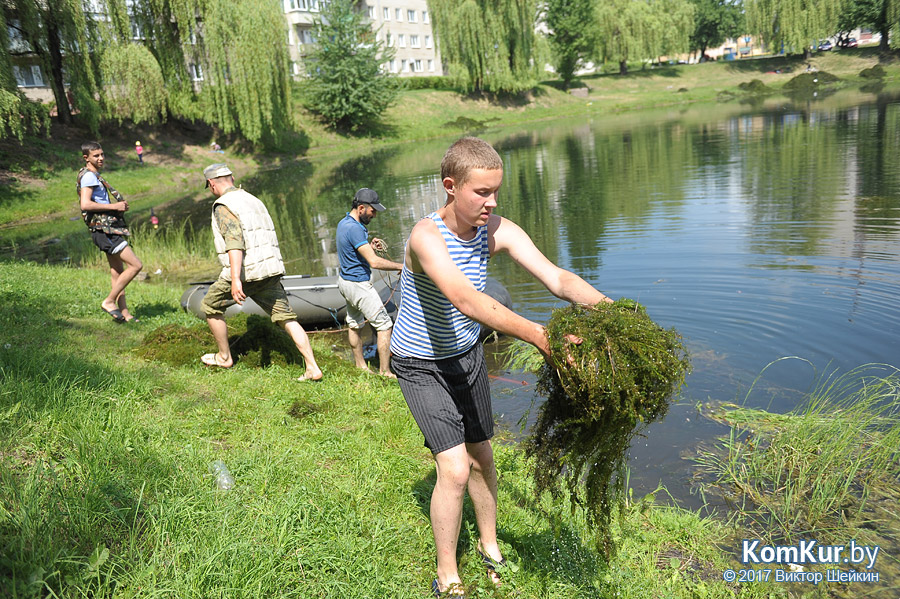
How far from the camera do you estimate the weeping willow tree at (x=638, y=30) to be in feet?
230

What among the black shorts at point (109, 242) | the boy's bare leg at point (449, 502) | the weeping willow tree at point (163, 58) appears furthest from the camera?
the weeping willow tree at point (163, 58)

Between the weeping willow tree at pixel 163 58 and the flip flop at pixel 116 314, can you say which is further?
the weeping willow tree at pixel 163 58

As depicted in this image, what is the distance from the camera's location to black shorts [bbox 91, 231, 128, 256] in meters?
8.73

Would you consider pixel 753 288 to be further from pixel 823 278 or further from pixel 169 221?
pixel 169 221

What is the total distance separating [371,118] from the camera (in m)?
51.5

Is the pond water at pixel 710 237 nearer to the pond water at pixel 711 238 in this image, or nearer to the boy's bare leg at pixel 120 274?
the pond water at pixel 711 238

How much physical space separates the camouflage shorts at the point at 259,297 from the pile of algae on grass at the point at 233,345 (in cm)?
74

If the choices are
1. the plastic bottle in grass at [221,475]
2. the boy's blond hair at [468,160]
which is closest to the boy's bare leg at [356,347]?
the plastic bottle in grass at [221,475]

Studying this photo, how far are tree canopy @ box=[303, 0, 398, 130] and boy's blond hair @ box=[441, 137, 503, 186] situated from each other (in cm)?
4707

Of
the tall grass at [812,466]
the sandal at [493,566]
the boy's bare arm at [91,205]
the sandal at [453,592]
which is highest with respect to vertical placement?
the boy's bare arm at [91,205]

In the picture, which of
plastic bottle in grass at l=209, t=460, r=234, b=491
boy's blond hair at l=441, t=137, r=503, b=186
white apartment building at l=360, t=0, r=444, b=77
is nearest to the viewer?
boy's blond hair at l=441, t=137, r=503, b=186

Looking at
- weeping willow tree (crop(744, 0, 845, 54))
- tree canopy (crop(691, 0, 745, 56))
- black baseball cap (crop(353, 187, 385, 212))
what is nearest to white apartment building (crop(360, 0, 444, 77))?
weeping willow tree (crop(744, 0, 845, 54))

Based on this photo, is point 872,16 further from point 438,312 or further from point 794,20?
point 438,312

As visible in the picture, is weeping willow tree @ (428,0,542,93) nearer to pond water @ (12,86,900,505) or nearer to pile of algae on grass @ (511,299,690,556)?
pond water @ (12,86,900,505)
